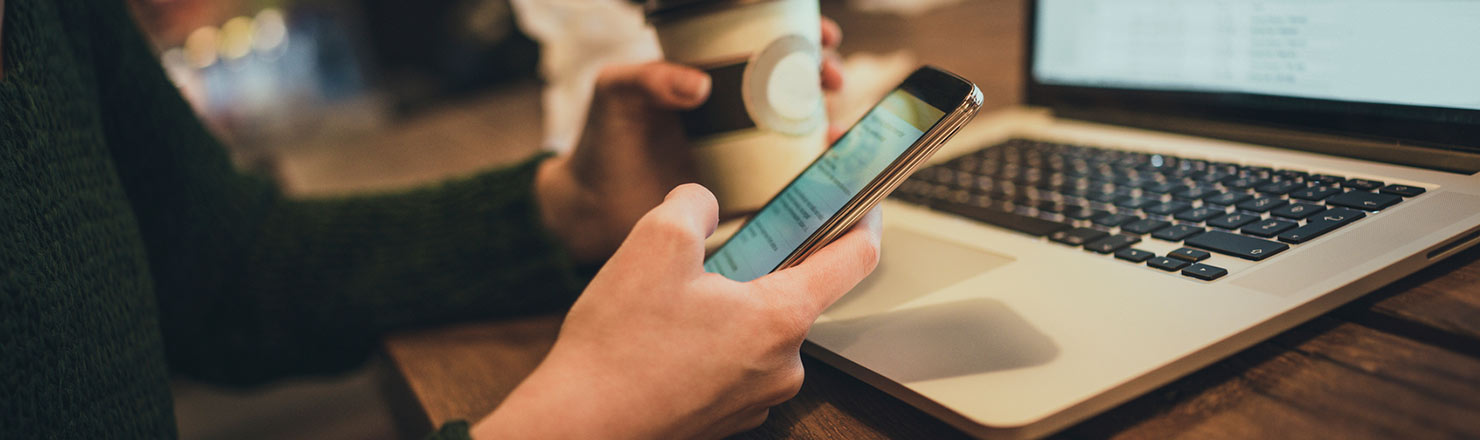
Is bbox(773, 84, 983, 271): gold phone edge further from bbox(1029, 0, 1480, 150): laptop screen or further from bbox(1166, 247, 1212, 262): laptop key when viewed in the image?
bbox(1029, 0, 1480, 150): laptop screen

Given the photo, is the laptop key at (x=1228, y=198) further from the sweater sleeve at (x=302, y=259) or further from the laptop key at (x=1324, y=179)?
the sweater sleeve at (x=302, y=259)

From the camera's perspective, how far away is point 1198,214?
0.39 metres

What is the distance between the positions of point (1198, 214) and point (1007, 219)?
98mm

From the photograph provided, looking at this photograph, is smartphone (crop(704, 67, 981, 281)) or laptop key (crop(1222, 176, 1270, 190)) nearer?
smartphone (crop(704, 67, 981, 281))

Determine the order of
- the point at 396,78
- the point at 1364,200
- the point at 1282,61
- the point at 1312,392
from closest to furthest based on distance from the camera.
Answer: the point at 1312,392 < the point at 1364,200 < the point at 1282,61 < the point at 396,78

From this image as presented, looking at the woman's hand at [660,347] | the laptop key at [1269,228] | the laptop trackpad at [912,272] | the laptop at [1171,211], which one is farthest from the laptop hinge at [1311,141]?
the woman's hand at [660,347]

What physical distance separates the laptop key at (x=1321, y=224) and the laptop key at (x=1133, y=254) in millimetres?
54

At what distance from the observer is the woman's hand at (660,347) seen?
271 millimetres

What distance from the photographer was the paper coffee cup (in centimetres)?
41

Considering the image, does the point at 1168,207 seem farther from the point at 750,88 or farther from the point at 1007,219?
the point at 750,88

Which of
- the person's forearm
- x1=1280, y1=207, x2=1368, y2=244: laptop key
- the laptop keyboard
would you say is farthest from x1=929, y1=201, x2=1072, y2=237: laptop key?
the person's forearm

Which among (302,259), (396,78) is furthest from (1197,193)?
(396,78)

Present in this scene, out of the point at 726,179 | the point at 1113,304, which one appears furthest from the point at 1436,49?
the point at 726,179

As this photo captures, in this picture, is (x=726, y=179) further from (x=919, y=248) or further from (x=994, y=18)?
(x=994, y=18)
